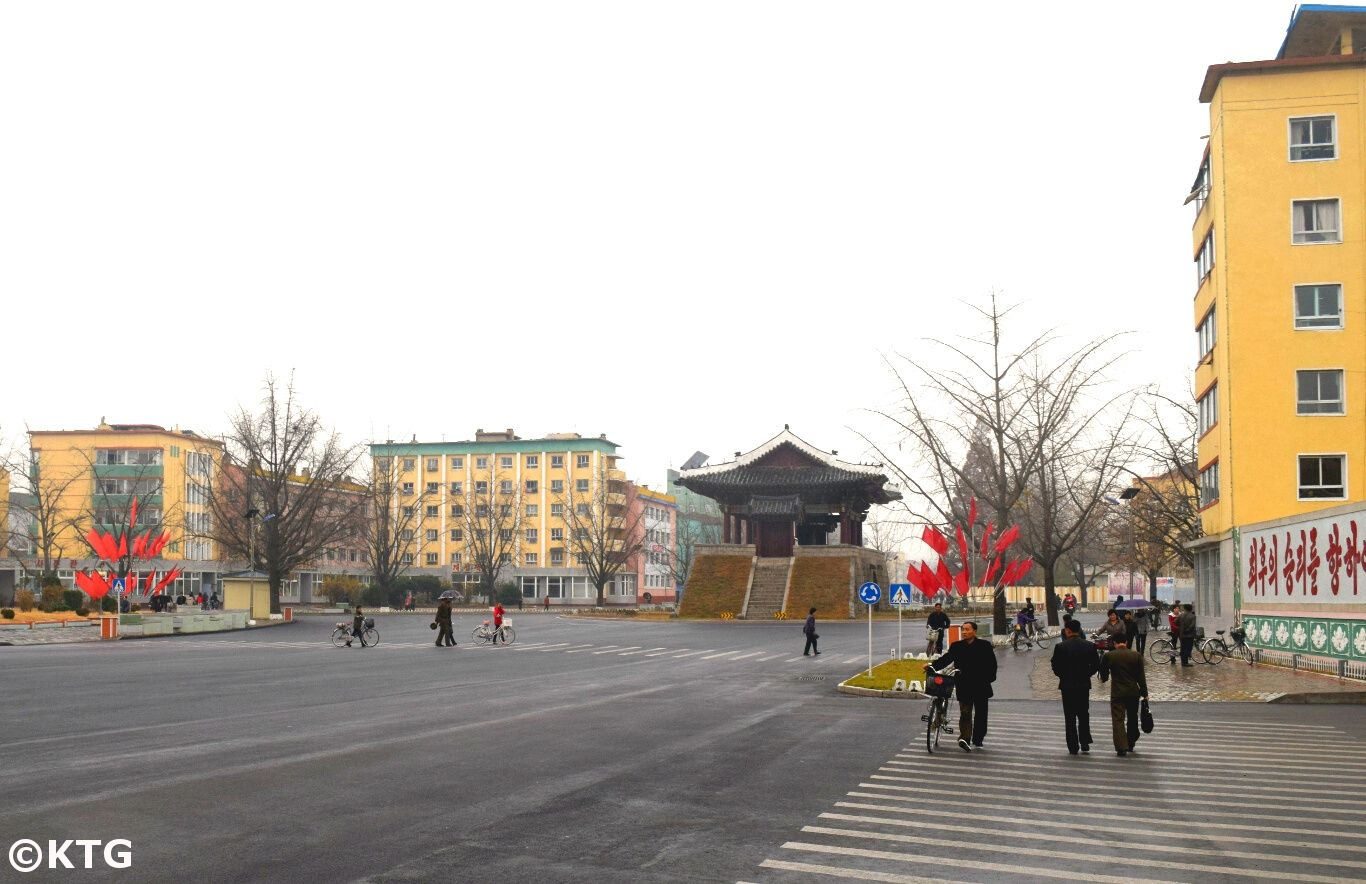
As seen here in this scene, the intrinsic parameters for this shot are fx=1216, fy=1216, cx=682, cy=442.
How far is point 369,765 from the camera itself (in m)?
12.8

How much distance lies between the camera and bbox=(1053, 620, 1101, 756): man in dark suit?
47.6 feet

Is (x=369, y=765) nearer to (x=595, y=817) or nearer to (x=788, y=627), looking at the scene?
(x=595, y=817)

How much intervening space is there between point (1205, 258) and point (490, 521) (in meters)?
76.5

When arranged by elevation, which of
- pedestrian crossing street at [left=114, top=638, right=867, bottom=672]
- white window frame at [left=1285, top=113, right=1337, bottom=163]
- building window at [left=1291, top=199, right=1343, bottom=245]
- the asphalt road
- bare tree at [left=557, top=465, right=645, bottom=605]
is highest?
white window frame at [left=1285, top=113, right=1337, bottom=163]

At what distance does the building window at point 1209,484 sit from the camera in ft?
127

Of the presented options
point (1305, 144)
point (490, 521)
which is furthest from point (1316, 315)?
point (490, 521)

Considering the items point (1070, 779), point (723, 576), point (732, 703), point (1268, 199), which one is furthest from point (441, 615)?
point (723, 576)

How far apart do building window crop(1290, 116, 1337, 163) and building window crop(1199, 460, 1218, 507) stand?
956 centimetres

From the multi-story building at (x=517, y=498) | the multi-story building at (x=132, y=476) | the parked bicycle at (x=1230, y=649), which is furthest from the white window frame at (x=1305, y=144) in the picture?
the multi-story building at (x=517, y=498)

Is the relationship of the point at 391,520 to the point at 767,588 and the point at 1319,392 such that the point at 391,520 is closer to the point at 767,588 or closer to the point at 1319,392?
the point at 767,588

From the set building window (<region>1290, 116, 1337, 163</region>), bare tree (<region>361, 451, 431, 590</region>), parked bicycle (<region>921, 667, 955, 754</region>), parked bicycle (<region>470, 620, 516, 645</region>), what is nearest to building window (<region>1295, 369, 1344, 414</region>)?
building window (<region>1290, 116, 1337, 163</region>)

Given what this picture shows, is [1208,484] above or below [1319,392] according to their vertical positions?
below

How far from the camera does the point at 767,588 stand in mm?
76500

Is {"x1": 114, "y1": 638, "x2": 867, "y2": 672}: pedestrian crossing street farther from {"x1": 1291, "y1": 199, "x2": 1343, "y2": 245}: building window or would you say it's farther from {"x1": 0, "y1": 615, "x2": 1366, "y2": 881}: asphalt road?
{"x1": 1291, "y1": 199, "x2": 1343, "y2": 245}: building window
